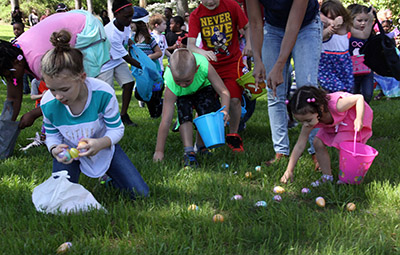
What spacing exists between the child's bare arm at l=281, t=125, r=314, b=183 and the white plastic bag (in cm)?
142

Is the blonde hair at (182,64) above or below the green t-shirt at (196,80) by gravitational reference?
above

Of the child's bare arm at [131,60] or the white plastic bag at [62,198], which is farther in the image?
the child's bare arm at [131,60]

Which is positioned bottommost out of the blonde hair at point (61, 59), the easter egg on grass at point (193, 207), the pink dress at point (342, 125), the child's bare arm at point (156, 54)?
the easter egg on grass at point (193, 207)

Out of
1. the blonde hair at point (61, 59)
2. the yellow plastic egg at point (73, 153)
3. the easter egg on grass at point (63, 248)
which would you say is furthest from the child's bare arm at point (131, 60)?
the easter egg on grass at point (63, 248)

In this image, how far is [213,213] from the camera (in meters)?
2.70

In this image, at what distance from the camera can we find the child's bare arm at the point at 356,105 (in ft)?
9.56

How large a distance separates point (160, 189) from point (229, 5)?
2.21m

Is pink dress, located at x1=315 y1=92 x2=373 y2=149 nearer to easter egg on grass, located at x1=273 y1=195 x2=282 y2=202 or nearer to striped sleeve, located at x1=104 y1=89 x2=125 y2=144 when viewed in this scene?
easter egg on grass, located at x1=273 y1=195 x2=282 y2=202

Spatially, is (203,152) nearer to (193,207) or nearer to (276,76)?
(276,76)

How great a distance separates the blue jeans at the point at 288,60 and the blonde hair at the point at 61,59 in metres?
1.63

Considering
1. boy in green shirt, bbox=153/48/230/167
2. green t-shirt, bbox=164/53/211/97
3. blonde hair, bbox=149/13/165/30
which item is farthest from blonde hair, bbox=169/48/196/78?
blonde hair, bbox=149/13/165/30

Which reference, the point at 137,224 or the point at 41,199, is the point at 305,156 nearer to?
the point at 137,224

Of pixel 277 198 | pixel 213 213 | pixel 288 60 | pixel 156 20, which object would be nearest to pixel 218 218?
pixel 213 213

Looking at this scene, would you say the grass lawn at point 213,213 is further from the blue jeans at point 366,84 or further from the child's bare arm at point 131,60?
the child's bare arm at point 131,60
